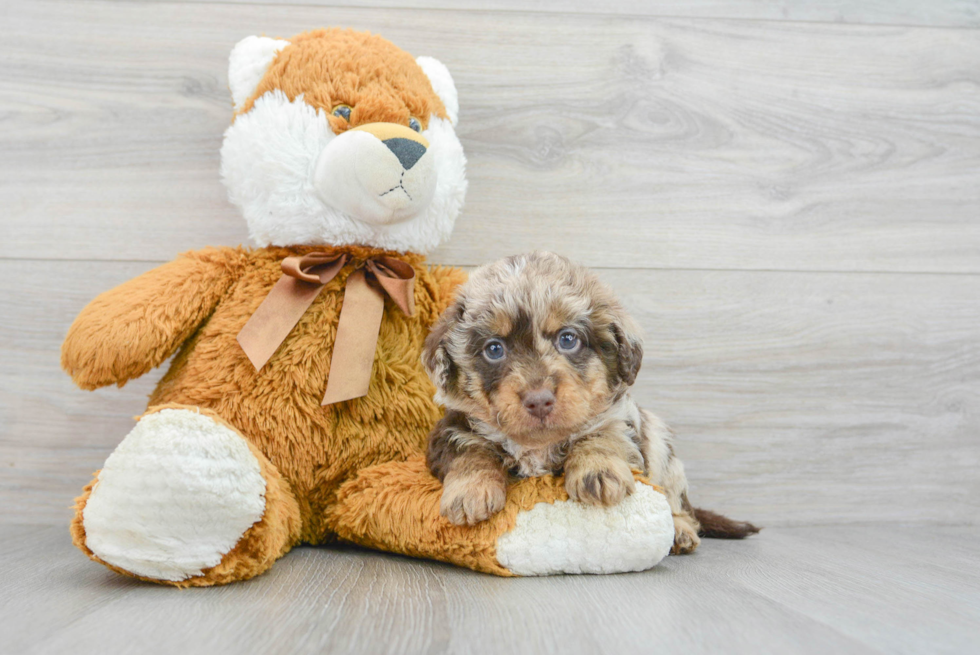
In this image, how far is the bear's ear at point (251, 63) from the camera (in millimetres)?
1781

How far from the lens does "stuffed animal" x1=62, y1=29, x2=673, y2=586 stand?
1468 millimetres

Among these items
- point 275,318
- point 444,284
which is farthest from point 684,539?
point 275,318

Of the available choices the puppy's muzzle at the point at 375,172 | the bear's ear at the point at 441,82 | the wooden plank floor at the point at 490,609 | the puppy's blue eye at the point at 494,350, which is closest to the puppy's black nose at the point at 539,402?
the puppy's blue eye at the point at 494,350

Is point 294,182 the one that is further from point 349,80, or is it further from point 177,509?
point 177,509

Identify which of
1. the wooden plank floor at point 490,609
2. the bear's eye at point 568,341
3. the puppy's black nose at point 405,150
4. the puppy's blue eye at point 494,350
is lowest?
the wooden plank floor at point 490,609

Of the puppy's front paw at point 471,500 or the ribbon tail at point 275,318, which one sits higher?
the ribbon tail at point 275,318

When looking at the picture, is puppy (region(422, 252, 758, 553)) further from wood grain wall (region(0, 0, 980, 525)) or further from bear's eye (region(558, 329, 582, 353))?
wood grain wall (region(0, 0, 980, 525))

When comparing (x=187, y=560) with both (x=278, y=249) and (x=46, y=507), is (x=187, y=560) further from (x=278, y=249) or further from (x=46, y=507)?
(x=46, y=507)

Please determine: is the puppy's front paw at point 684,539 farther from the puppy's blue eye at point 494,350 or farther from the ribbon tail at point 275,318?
the ribbon tail at point 275,318

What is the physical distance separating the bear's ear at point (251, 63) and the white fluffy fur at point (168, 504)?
872mm

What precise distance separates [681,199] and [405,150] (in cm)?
103

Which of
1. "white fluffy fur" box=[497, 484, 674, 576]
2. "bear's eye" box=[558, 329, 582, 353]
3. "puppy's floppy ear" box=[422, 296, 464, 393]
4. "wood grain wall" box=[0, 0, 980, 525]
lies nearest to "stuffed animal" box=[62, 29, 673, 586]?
"white fluffy fur" box=[497, 484, 674, 576]

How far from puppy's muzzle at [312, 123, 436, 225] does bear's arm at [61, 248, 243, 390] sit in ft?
1.21

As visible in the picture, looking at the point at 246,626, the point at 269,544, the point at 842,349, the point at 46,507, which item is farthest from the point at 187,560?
the point at 842,349
